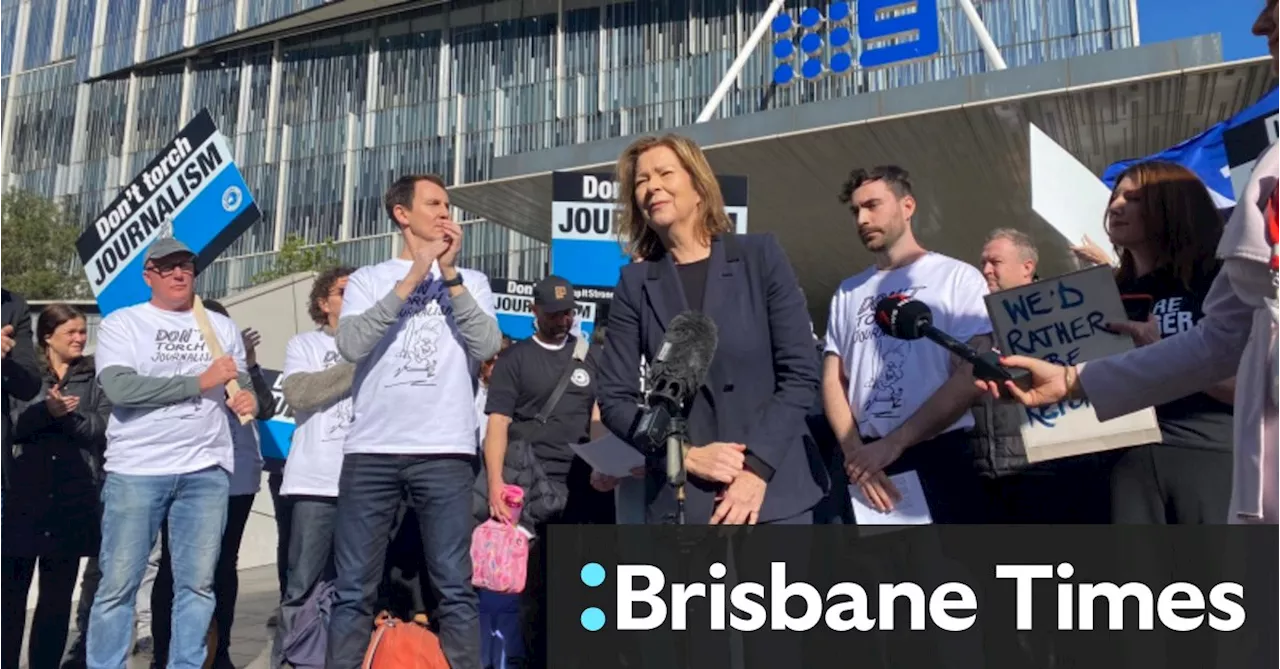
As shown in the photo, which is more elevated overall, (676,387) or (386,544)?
(676,387)

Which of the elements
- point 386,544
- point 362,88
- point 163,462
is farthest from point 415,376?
point 362,88

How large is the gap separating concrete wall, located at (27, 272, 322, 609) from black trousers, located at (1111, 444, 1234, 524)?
1028 centimetres

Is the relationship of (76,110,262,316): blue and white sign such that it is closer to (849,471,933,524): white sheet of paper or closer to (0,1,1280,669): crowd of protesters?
(0,1,1280,669): crowd of protesters

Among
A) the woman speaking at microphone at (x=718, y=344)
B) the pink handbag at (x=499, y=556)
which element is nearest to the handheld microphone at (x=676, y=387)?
the woman speaking at microphone at (x=718, y=344)

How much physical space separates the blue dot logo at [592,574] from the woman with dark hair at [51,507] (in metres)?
4.63

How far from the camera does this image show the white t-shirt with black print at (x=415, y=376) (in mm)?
4980

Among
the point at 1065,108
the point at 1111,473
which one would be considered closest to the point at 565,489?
the point at 1111,473

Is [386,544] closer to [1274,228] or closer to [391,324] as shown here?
[391,324]

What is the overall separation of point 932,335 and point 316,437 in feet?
13.1

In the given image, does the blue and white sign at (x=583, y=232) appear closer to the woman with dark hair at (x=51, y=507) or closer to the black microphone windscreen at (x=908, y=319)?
the woman with dark hair at (x=51, y=507)

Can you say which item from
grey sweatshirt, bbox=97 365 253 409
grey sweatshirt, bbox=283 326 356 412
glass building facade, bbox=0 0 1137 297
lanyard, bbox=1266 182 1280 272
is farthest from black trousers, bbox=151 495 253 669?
glass building facade, bbox=0 0 1137 297

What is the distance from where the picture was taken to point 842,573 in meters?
2.04

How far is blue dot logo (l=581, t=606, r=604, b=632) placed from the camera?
2.09 metres
